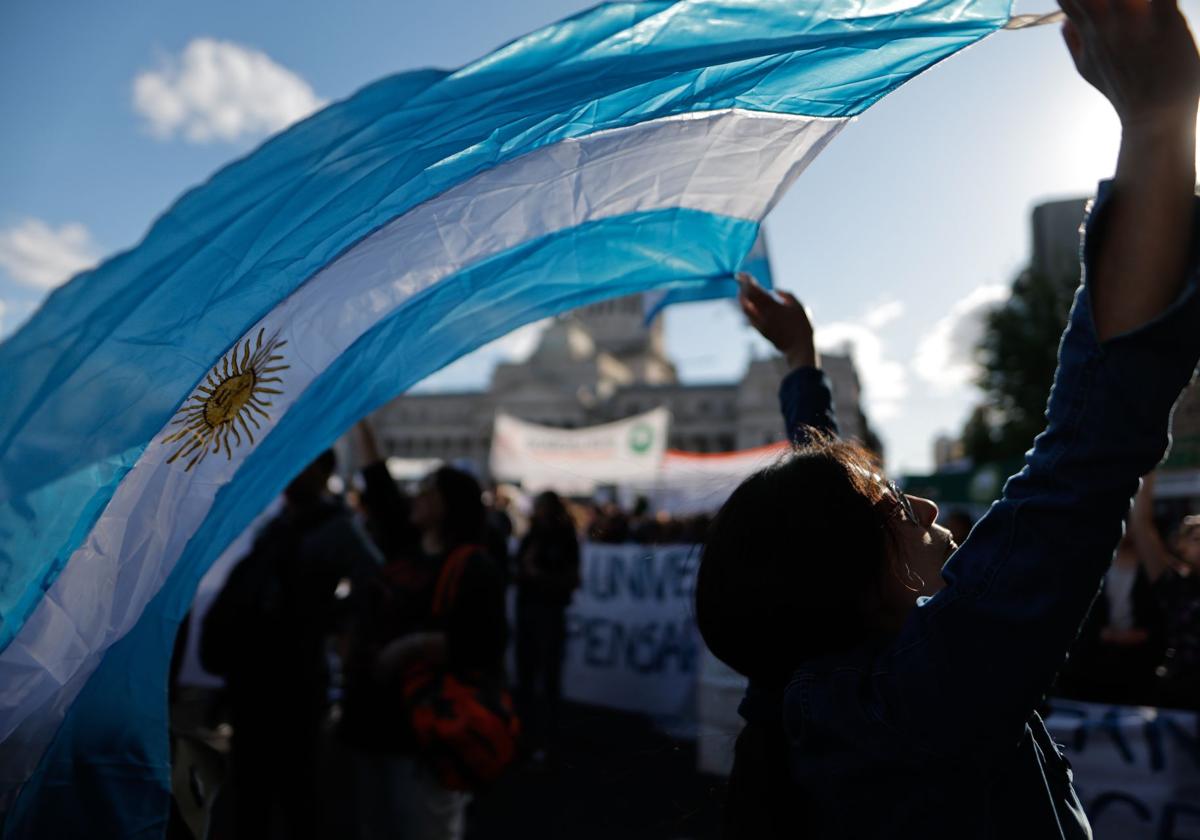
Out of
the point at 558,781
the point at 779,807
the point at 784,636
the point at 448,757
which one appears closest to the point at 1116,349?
the point at 784,636

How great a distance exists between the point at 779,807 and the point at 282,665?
2.98 meters

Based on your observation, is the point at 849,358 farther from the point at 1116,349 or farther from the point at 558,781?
the point at 1116,349

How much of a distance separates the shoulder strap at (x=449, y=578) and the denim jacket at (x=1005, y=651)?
7.68 ft

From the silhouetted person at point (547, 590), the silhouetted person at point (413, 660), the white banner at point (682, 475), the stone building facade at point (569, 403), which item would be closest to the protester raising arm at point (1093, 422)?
the white banner at point (682, 475)

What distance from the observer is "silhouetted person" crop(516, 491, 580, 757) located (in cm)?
726

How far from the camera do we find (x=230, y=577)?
377 cm

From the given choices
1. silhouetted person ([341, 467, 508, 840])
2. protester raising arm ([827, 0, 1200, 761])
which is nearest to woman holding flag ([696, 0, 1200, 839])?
protester raising arm ([827, 0, 1200, 761])

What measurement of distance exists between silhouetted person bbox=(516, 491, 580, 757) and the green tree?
2148 centimetres

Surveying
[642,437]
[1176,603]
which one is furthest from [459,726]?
[642,437]

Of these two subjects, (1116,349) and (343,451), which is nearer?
(1116,349)

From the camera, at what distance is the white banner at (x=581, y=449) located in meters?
17.8

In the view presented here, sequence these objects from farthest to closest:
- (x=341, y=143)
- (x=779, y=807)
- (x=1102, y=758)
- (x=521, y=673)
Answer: (x=521, y=673)
(x=1102, y=758)
(x=341, y=143)
(x=779, y=807)

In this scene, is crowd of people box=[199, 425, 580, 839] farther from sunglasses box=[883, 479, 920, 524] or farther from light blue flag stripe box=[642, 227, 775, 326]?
sunglasses box=[883, 479, 920, 524]

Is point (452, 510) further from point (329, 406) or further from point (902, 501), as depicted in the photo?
point (902, 501)
